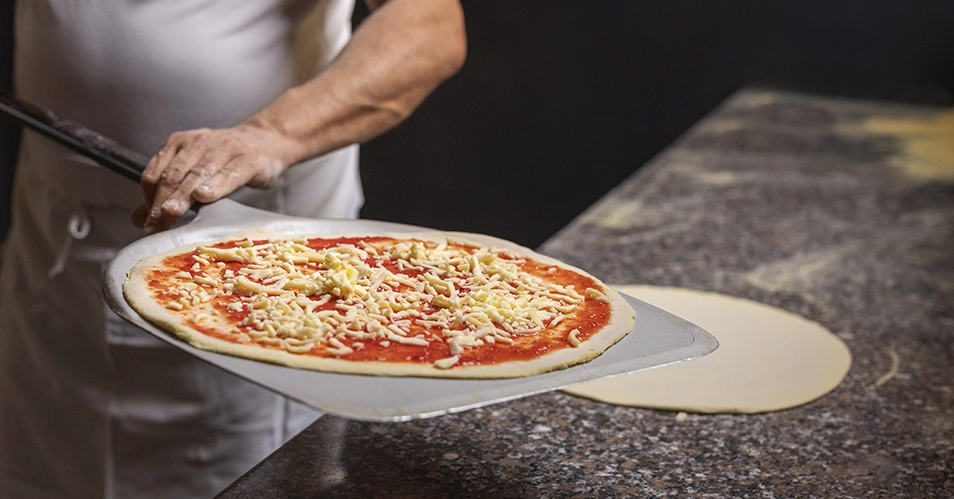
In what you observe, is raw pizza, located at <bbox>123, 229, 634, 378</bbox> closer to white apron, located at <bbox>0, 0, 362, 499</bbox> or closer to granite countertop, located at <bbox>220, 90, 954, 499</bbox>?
granite countertop, located at <bbox>220, 90, 954, 499</bbox>

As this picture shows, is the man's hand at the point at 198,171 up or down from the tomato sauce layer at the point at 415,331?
up

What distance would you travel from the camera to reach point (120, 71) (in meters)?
1.38

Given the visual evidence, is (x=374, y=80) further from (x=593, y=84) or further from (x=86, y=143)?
(x=593, y=84)

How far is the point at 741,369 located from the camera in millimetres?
1232

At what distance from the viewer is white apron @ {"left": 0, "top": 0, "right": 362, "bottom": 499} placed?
1.39 meters

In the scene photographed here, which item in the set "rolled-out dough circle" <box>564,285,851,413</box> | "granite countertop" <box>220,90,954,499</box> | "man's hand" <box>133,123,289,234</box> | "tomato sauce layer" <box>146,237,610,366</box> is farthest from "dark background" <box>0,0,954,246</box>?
"tomato sauce layer" <box>146,237,610,366</box>

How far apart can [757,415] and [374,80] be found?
751 millimetres

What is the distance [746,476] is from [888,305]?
71cm

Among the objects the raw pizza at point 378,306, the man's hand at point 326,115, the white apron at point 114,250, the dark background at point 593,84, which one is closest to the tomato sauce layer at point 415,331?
the raw pizza at point 378,306

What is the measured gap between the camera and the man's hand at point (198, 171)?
107cm

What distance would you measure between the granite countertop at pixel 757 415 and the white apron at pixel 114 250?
560mm

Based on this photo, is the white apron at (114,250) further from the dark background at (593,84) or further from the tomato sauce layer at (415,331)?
the dark background at (593,84)

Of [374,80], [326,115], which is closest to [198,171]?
[326,115]

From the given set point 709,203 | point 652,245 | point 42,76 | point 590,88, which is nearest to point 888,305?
point 652,245
